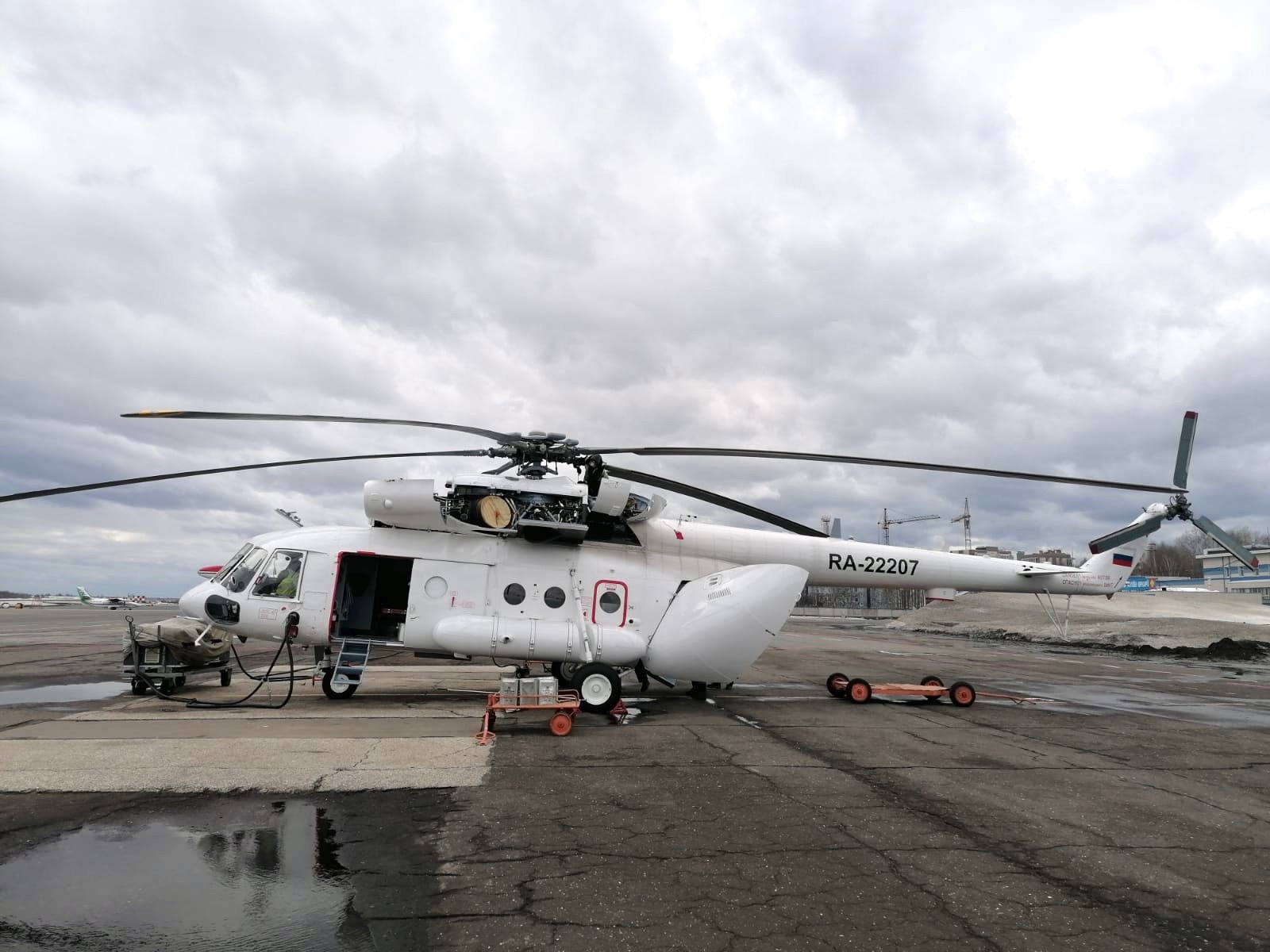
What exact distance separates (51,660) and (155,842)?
19.4m

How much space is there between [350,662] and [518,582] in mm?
3371

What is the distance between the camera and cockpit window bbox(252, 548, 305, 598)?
1279 cm

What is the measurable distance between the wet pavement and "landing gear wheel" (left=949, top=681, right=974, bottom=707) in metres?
3.01

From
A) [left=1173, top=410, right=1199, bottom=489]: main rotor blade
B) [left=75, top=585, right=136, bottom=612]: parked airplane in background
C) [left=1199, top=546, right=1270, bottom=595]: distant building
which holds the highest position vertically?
[left=1199, top=546, right=1270, bottom=595]: distant building

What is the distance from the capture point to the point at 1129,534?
18.4m

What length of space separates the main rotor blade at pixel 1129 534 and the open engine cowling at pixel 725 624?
10.3m

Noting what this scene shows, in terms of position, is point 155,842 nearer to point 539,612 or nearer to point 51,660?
point 539,612

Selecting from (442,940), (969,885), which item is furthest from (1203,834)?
(442,940)

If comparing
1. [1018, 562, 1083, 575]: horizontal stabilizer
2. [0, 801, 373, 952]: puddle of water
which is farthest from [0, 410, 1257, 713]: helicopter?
[0, 801, 373, 952]: puddle of water

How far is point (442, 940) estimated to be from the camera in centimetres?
401

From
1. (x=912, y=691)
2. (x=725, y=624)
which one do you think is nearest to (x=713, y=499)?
(x=725, y=624)

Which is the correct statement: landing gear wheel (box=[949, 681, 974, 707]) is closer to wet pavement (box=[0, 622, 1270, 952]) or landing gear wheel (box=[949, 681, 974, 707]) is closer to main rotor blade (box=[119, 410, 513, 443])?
wet pavement (box=[0, 622, 1270, 952])

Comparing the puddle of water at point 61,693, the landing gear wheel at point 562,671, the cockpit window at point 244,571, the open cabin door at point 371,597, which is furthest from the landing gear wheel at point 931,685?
the puddle of water at point 61,693

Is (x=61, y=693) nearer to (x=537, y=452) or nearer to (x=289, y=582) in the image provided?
(x=289, y=582)
